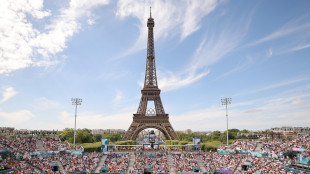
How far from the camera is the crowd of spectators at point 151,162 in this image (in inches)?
1674

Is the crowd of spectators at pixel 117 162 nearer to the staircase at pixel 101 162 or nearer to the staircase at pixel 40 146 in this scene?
the staircase at pixel 101 162

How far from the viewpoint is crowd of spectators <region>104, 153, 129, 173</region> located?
42469 mm

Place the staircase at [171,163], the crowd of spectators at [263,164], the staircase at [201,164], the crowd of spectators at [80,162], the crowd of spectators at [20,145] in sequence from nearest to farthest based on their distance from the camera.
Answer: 1. the crowd of spectators at [263,164]
2. the crowd of spectators at [20,145]
3. the crowd of spectators at [80,162]
4. the staircase at [171,163]
5. the staircase at [201,164]

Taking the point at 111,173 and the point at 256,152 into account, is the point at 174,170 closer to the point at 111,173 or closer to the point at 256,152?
the point at 111,173

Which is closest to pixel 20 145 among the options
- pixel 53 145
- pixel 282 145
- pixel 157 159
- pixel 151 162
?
pixel 53 145

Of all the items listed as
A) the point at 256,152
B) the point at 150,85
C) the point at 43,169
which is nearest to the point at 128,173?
the point at 43,169

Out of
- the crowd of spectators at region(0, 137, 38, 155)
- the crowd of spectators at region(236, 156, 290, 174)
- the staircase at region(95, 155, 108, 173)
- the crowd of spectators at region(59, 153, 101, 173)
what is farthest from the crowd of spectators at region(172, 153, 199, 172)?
the crowd of spectators at region(0, 137, 38, 155)

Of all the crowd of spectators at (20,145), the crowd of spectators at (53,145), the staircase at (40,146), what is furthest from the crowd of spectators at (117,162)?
the crowd of spectators at (20,145)

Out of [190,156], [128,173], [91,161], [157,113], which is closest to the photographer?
[128,173]

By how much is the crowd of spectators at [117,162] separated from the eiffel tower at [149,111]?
1569 cm

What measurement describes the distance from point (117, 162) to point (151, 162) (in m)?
6.99

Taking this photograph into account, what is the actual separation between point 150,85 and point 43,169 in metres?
40.8

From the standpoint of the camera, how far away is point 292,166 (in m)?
36.0

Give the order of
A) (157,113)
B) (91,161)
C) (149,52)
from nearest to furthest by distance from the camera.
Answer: (91,161) → (157,113) → (149,52)
